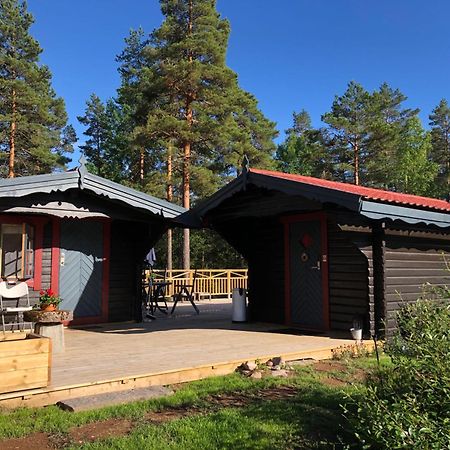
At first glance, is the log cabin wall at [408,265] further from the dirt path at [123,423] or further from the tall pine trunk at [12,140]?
the tall pine trunk at [12,140]

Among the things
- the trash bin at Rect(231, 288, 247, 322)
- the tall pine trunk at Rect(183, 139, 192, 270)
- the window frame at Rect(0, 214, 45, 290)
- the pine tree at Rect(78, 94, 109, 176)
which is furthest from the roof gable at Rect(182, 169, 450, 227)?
the pine tree at Rect(78, 94, 109, 176)

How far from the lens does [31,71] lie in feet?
76.5

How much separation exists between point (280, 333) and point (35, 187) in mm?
4505

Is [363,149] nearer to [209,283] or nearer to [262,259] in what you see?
[209,283]

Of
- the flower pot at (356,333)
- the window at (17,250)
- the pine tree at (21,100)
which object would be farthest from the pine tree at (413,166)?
the window at (17,250)

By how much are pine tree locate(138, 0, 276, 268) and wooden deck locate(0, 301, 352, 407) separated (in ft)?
41.9

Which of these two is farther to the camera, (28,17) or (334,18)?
(28,17)

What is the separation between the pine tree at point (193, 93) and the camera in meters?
20.9

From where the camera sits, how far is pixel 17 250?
827 centimetres

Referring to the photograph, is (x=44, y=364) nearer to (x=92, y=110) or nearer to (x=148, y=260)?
(x=148, y=260)

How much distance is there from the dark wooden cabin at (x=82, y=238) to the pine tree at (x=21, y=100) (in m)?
15.3

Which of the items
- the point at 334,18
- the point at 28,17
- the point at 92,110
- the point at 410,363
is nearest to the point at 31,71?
the point at 28,17

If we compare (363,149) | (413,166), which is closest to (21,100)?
(363,149)

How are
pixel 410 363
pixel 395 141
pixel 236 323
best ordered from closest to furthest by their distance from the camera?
pixel 410 363, pixel 236 323, pixel 395 141
